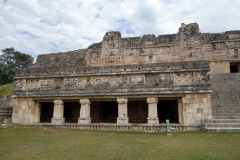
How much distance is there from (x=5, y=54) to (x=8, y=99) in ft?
63.9

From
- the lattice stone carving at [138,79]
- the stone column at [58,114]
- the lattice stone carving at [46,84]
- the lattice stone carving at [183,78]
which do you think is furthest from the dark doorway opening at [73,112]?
the lattice stone carving at [183,78]

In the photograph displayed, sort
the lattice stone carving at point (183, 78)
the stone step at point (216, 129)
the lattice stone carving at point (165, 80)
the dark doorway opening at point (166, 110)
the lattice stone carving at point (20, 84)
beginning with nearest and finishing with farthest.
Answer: the stone step at point (216, 129) → the lattice stone carving at point (183, 78) → the lattice stone carving at point (165, 80) → the lattice stone carving at point (20, 84) → the dark doorway opening at point (166, 110)

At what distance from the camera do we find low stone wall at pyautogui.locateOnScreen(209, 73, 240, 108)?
943cm

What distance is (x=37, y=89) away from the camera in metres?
10.1

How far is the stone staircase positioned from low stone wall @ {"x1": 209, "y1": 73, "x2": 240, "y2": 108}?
37 cm

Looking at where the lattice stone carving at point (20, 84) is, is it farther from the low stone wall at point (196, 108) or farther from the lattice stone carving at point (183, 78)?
the low stone wall at point (196, 108)

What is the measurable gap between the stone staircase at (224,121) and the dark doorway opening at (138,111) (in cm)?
448

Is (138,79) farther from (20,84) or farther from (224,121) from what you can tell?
(20,84)

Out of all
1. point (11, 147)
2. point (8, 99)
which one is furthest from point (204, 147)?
point (8, 99)

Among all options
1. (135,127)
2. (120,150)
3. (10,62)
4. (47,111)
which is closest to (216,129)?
(135,127)

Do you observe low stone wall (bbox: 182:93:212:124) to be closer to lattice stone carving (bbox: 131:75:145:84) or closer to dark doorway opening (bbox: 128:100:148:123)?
lattice stone carving (bbox: 131:75:145:84)

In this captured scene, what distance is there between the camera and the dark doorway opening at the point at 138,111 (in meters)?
12.3

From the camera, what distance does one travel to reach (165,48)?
1555cm

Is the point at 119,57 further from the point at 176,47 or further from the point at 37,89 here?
the point at 37,89
